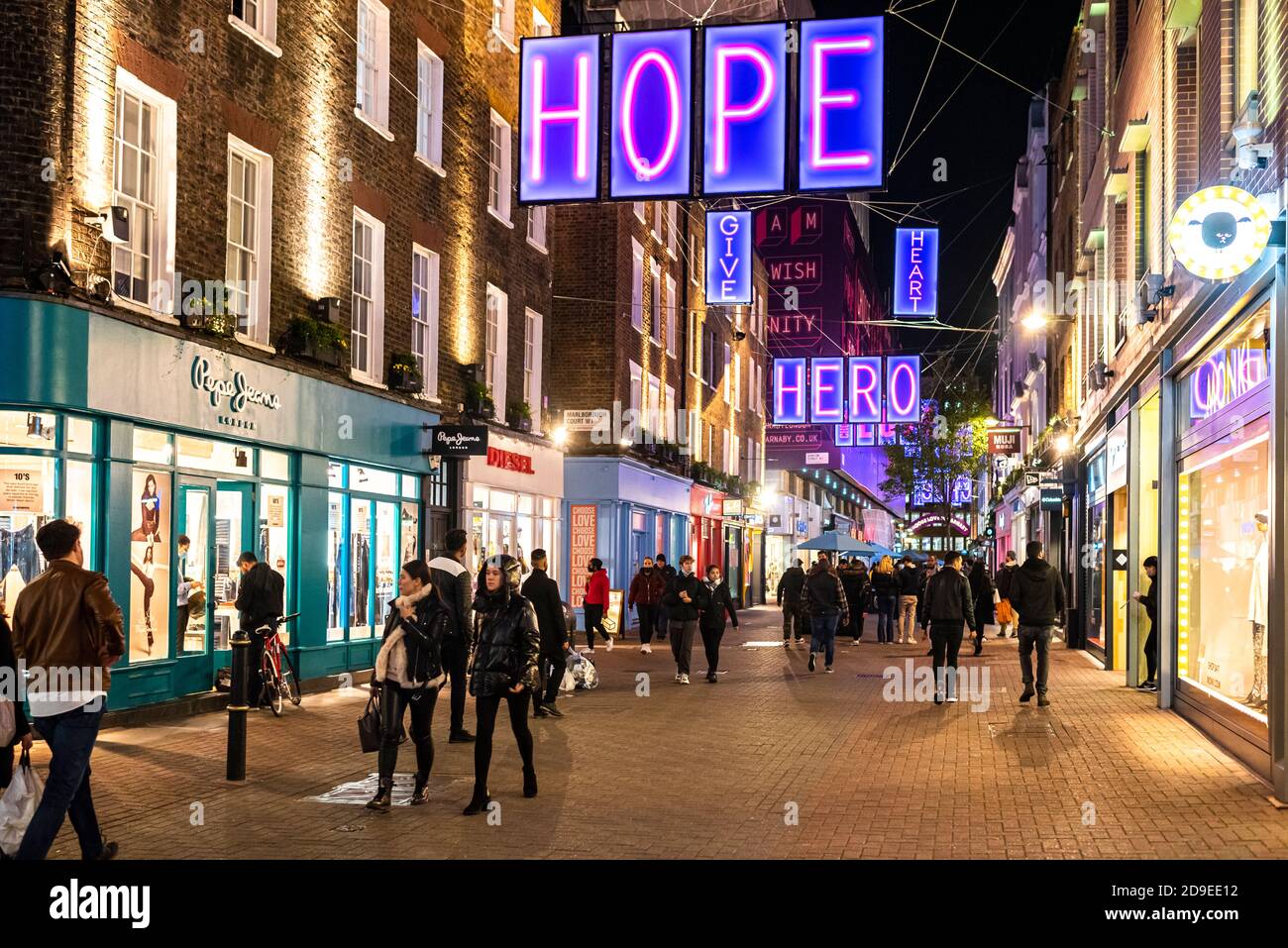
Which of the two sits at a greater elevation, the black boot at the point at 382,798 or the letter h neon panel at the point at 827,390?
the letter h neon panel at the point at 827,390

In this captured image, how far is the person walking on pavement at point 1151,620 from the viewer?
17078mm

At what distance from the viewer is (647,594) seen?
26.1 meters

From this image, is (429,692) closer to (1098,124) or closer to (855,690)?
(855,690)

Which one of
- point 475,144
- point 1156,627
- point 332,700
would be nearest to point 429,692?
point 332,700

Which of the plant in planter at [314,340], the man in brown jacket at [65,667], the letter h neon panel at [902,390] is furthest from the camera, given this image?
the letter h neon panel at [902,390]

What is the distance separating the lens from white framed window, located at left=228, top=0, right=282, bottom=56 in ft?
52.6

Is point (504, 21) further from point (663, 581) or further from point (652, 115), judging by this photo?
point (652, 115)

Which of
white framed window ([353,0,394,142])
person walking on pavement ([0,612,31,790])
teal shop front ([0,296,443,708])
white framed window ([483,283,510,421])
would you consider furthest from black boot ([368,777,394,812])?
white framed window ([483,283,510,421])

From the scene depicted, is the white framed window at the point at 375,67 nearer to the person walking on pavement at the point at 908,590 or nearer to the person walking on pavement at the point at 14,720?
the person walking on pavement at the point at 14,720

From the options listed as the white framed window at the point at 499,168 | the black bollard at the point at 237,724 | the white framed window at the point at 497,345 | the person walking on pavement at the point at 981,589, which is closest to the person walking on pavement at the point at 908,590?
the person walking on pavement at the point at 981,589

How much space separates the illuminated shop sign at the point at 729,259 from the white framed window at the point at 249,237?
1492 cm
